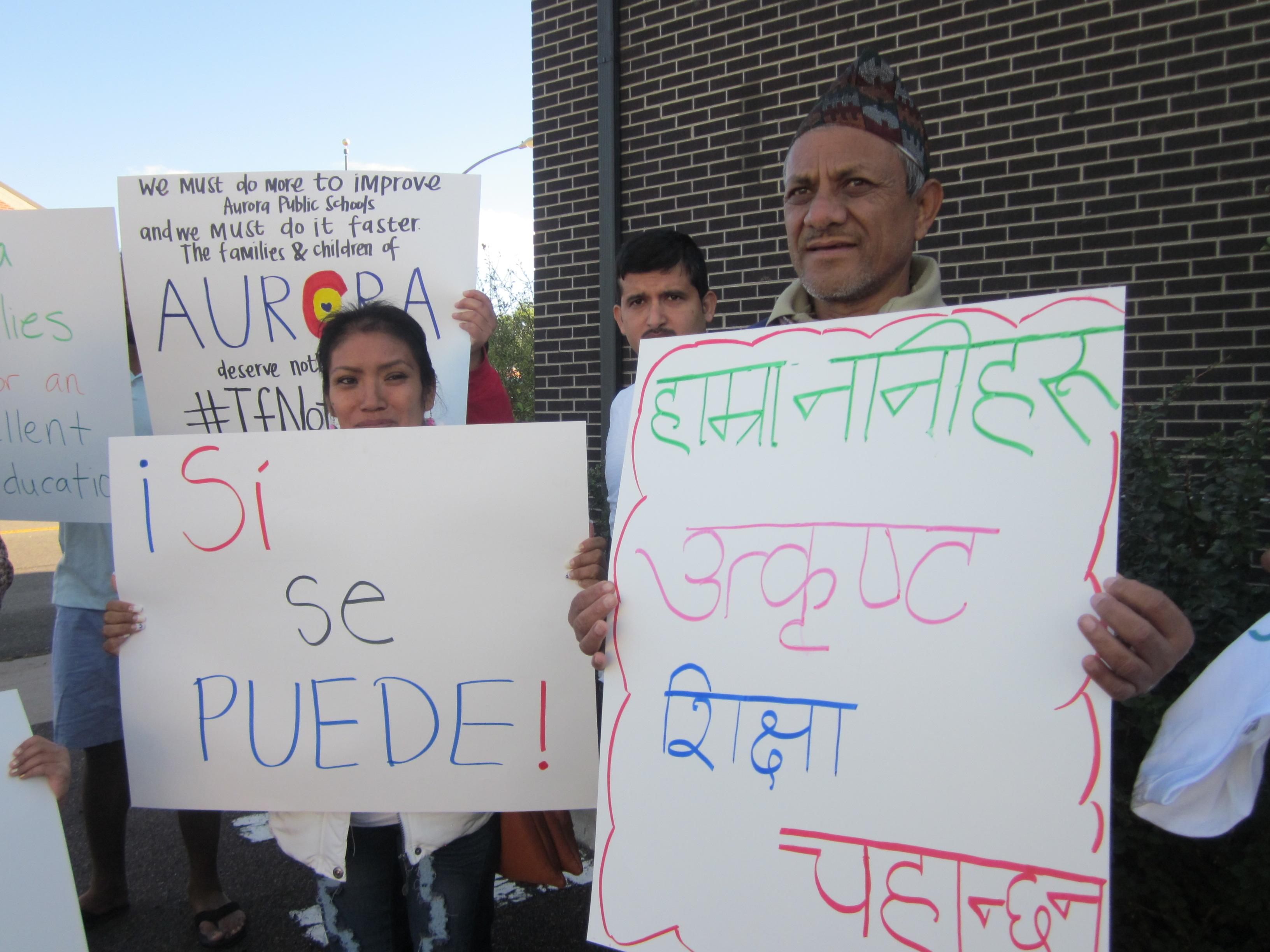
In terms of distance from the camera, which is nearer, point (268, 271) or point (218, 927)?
point (268, 271)

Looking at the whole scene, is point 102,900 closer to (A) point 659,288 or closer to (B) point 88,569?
(B) point 88,569

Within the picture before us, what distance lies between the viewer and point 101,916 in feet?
10.3

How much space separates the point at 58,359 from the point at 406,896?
1.84 m

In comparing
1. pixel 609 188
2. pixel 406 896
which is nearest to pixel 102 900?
pixel 406 896

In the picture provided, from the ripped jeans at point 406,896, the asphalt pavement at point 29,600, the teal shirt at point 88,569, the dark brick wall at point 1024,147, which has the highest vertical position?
the dark brick wall at point 1024,147

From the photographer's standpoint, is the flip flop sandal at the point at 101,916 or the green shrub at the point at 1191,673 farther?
the flip flop sandal at the point at 101,916

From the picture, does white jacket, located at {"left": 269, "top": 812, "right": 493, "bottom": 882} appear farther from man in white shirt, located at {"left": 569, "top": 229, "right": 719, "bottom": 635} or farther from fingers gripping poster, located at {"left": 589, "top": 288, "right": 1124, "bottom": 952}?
man in white shirt, located at {"left": 569, "top": 229, "right": 719, "bottom": 635}

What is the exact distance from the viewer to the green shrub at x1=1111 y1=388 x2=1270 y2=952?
7.09 ft

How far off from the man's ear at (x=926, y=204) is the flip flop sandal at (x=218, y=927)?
9.97 feet

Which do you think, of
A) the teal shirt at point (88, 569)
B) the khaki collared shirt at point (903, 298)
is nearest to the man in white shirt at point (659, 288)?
the khaki collared shirt at point (903, 298)

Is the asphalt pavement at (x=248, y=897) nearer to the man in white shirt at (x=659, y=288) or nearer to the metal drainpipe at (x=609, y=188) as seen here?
the man in white shirt at (x=659, y=288)

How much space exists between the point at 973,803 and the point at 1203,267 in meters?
3.59

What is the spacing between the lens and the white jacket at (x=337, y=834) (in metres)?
1.75

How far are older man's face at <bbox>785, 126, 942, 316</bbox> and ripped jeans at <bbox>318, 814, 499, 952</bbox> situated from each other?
1.30 meters
